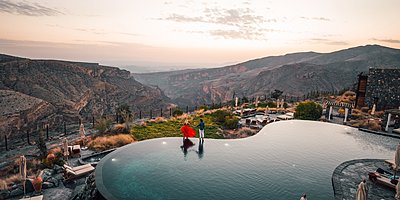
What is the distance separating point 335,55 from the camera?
13450 cm

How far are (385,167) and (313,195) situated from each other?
4.96m

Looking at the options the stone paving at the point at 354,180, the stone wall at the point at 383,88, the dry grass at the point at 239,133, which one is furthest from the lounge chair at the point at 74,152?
the stone wall at the point at 383,88

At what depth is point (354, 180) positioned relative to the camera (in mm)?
8359

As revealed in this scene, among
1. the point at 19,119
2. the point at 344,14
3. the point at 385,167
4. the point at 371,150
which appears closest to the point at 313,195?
the point at 385,167

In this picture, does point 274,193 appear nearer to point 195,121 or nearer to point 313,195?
point 313,195

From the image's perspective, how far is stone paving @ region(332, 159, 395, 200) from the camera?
7.34 meters

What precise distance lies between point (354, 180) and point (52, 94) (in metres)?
47.9

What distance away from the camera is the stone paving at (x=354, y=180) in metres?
7.34

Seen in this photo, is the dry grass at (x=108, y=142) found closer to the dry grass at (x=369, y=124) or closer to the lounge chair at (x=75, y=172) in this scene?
the lounge chair at (x=75, y=172)

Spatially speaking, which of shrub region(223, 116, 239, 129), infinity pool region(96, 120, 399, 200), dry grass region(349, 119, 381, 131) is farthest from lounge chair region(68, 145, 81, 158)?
dry grass region(349, 119, 381, 131)

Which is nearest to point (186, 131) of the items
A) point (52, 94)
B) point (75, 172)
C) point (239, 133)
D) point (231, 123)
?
point (239, 133)

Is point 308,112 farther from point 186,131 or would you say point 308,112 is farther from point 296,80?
point 296,80

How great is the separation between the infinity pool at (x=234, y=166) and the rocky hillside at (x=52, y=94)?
105 ft

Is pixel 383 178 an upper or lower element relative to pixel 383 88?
lower
